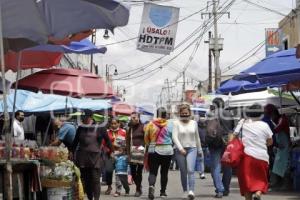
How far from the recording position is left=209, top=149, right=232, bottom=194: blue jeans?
1242 cm

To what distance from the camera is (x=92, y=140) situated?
10.6 meters

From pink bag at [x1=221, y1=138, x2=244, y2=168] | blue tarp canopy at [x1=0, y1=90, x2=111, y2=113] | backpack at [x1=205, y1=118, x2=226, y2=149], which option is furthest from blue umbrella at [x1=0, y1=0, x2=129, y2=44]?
blue tarp canopy at [x1=0, y1=90, x2=111, y2=113]

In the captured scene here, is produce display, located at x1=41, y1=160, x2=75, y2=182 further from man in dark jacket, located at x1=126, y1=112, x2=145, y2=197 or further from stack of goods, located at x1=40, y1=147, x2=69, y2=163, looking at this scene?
man in dark jacket, located at x1=126, y1=112, x2=145, y2=197

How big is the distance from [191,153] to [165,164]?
738 mm

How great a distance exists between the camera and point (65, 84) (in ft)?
34.5

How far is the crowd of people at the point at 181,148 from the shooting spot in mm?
9586

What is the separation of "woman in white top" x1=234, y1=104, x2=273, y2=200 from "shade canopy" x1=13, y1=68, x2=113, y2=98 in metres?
2.62

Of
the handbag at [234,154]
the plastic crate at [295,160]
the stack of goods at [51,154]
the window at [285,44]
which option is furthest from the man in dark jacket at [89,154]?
the window at [285,44]

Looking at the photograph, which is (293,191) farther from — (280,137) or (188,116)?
(188,116)

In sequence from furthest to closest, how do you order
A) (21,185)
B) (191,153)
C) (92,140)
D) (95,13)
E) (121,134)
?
(121,134), (191,153), (92,140), (21,185), (95,13)

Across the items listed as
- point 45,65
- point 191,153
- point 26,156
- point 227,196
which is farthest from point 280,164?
point 26,156

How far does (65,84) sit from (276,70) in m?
4.60

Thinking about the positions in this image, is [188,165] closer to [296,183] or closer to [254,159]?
[254,159]

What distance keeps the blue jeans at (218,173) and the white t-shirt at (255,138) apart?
2898mm
